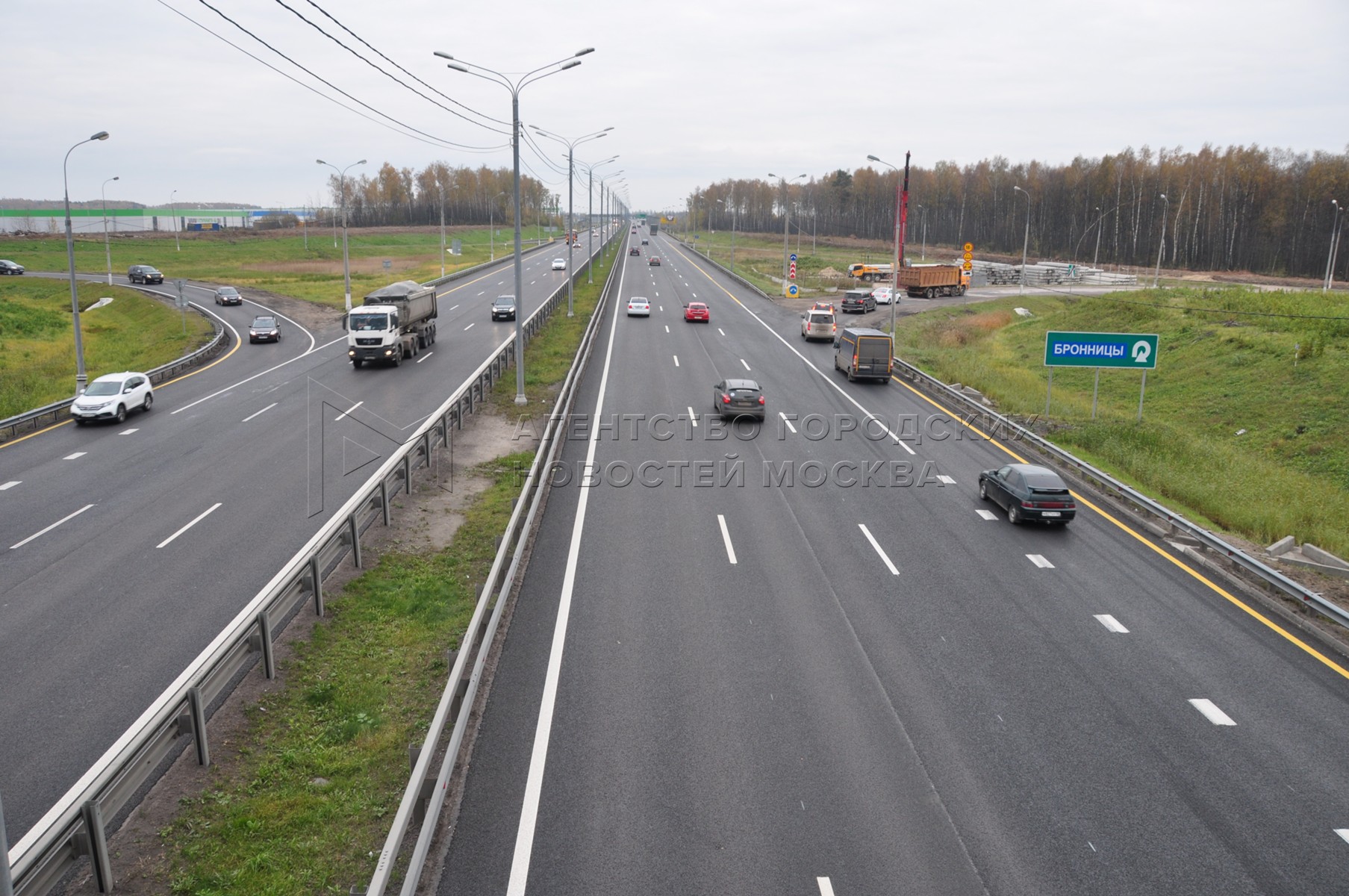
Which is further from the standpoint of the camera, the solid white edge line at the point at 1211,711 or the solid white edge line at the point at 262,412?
the solid white edge line at the point at 262,412

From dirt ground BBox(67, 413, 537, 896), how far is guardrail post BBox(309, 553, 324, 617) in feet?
0.70

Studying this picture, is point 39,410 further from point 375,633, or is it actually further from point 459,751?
point 459,751

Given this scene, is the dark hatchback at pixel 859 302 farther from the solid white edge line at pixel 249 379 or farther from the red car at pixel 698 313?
the solid white edge line at pixel 249 379

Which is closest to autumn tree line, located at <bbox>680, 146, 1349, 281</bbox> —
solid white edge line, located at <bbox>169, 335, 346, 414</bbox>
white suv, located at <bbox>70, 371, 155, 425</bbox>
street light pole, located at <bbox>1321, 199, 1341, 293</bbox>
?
street light pole, located at <bbox>1321, 199, 1341, 293</bbox>

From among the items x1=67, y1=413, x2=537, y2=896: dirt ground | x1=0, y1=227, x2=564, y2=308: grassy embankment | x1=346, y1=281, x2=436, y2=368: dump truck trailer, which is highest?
x1=0, y1=227, x2=564, y2=308: grassy embankment

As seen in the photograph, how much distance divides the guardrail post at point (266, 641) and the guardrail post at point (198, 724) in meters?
1.97

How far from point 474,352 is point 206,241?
10722 cm

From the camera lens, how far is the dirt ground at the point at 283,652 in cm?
853

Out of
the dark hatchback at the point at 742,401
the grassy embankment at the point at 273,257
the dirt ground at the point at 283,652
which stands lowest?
the dirt ground at the point at 283,652

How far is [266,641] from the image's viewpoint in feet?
40.2

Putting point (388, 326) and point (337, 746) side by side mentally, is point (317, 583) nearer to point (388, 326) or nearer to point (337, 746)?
point (337, 746)

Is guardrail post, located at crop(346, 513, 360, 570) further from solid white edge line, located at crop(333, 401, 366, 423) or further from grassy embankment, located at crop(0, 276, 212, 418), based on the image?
grassy embankment, located at crop(0, 276, 212, 418)

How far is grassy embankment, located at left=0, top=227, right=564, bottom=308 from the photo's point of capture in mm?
77875

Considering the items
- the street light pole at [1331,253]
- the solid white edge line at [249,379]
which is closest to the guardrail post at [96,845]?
the solid white edge line at [249,379]
